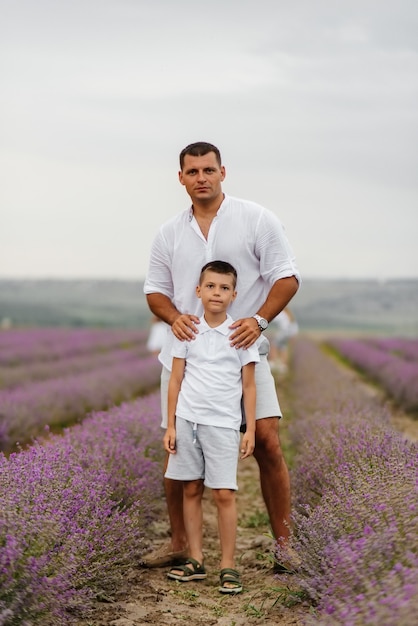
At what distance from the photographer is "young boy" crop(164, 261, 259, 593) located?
3.85 meters

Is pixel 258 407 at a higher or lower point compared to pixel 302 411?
higher

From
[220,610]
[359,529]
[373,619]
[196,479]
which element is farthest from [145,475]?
[373,619]

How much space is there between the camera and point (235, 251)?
4.02 m

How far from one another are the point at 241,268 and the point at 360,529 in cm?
142

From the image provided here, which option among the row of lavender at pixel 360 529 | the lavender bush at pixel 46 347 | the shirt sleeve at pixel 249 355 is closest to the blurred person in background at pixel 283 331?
the lavender bush at pixel 46 347

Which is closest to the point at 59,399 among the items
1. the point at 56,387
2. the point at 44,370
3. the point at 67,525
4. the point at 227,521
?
the point at 56,387

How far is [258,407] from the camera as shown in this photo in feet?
13.1

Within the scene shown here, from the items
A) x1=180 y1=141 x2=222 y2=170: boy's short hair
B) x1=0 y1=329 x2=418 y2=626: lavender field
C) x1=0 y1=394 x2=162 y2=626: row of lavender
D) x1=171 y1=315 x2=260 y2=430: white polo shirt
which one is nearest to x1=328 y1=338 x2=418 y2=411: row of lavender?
x1=0 y1=329 x2=418 y2=626: lavender field

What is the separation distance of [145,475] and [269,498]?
85 centimetres

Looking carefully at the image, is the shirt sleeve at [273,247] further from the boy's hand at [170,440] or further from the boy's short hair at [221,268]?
the boy's hand at [170,440]

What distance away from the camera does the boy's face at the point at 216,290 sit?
386 cm

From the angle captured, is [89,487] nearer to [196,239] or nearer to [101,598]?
[101,598]

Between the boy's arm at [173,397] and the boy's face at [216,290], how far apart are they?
29 cm

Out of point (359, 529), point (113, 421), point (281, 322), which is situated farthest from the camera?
Answer: point (281, 322)
